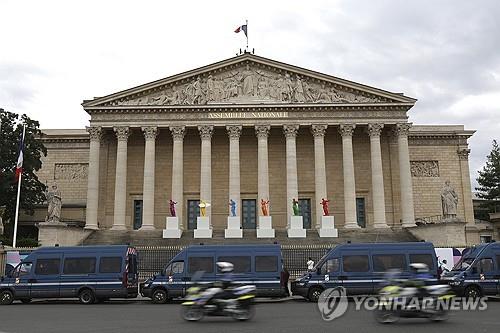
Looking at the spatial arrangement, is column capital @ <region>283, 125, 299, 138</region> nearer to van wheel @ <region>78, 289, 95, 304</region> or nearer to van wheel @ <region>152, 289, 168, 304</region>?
van wheel @ <region>152, 289, 168, 304</region>

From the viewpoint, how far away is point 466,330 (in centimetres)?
1159

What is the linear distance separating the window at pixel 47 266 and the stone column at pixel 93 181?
1982cm

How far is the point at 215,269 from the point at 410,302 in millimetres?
9446

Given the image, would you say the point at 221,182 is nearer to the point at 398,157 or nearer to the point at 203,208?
the point at 203,208

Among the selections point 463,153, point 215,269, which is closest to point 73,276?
point 215,269

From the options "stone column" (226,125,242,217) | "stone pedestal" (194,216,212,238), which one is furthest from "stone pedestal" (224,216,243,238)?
"stone column" (226,125,242,217)

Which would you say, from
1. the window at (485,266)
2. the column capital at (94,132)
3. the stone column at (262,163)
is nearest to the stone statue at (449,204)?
the stone column at (262,163)

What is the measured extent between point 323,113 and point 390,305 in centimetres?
3122

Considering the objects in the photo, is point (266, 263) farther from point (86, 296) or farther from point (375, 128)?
point (375, 128)

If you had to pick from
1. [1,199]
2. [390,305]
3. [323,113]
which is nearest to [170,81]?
[323,113]

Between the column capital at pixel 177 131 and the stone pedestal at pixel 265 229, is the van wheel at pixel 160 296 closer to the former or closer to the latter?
the stone pedestal at pixel 265 229

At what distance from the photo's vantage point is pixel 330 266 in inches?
798

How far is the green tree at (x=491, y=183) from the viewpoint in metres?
61.7

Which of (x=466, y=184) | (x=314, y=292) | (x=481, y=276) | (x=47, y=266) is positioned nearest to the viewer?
(x=481, y=276)
